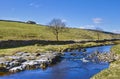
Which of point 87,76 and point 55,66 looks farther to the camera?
point 55,66

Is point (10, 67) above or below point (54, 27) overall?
below

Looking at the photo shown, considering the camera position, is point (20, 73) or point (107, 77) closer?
point (107, 77)

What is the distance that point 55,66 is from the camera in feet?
179

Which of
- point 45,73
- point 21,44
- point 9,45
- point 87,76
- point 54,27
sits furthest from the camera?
point 54,27

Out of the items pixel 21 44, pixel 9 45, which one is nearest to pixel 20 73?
pixel 9 45

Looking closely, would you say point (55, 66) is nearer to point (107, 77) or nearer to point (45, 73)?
point (45, 73)

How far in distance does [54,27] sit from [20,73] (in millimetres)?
98159

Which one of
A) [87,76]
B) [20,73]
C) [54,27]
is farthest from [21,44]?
[87,76]

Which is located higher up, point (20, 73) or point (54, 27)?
point (54, 27)

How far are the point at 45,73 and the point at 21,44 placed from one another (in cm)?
5607

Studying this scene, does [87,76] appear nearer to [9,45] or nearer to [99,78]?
[99,78]

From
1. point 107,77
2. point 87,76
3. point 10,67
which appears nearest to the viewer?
point 107,77

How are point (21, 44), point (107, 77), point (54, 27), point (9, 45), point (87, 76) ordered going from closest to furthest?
point (107, 77) < point (87, 76) < point (9, 45) < point (21, 44) < point (54, 27)

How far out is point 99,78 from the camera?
34.8 metres
